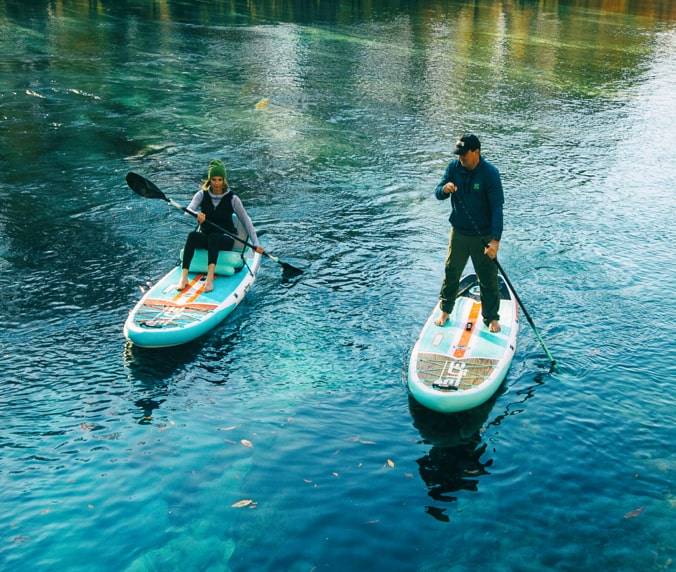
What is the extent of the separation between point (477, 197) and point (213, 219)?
4752mm

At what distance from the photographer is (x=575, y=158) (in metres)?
21.0

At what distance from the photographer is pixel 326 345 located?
1141 centimetres

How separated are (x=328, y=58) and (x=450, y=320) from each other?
2465 centimetres

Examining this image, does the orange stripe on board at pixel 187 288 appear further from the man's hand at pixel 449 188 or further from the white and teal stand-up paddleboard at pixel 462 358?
the man's hand at pixel 449 188

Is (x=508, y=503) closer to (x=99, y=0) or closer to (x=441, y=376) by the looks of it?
(x=441, y=376)

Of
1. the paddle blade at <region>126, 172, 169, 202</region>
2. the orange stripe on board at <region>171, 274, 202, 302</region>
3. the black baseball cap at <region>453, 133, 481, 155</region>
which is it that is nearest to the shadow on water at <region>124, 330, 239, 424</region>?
the orange stripe on board at <region>171, 274, 202, 302</region>

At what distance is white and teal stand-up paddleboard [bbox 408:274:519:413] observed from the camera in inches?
366

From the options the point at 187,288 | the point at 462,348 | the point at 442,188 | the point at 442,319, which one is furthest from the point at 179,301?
the point at 442,188

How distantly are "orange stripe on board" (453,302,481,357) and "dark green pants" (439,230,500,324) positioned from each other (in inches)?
11.1

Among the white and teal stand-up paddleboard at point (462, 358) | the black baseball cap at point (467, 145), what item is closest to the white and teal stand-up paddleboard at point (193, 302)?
the white and teal stand-up paddleboard at point (462, 358)

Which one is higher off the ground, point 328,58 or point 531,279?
point 328,58

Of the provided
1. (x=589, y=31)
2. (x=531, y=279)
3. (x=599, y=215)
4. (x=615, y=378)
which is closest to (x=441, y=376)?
(x=615, y=378)

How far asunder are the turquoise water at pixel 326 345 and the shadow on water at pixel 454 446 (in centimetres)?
4

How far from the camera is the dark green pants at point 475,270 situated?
10.1 m
